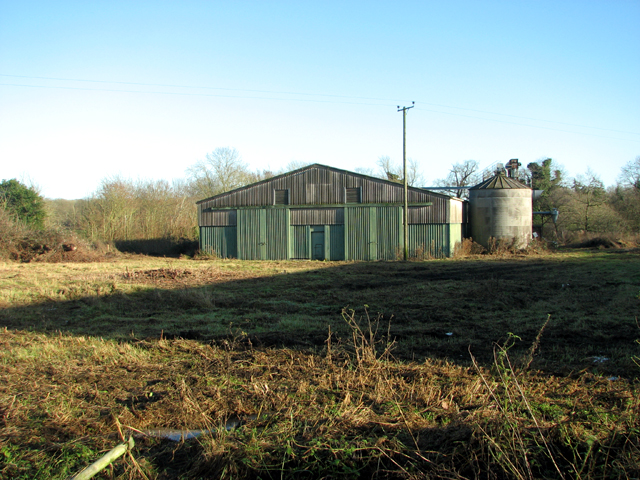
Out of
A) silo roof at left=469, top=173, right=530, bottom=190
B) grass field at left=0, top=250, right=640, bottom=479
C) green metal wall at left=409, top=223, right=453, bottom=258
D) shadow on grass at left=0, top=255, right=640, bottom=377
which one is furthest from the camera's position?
silo roof at left=469, top=173, right=530, bottom=190

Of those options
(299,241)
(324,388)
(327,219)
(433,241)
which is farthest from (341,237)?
(324,388)

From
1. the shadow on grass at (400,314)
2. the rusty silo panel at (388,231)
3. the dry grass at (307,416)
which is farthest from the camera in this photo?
the rusty silo panel at (388,231)

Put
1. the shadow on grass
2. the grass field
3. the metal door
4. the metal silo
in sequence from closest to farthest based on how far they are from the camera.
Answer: the grass field
the shadow on grass
the metal door
the metal silo

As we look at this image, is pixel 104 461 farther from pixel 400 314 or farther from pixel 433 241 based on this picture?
pixel 433 241

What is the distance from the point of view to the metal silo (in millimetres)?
31141

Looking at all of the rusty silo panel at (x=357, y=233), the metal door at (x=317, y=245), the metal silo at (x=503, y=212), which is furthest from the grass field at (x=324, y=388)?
the metal silo at (x=503, y=212)

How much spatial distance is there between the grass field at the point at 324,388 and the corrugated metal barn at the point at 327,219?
52.1ft

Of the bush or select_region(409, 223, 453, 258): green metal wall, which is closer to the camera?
select_region(409, 223, 453, 258): green metal wall

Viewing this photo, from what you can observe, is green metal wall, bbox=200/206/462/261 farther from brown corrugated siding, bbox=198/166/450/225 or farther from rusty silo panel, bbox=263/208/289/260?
brown corrugated siding, bbox=198/166/450/225

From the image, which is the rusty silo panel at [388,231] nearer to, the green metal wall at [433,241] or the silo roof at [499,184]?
the green metal wall at [433,241]

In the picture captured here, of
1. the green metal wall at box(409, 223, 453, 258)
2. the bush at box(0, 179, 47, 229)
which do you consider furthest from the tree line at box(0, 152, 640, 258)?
the green metal wall at box(409, 223, 453, 258)

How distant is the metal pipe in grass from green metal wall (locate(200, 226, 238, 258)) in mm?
26095

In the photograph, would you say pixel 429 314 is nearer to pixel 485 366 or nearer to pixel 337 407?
pixel 485 366

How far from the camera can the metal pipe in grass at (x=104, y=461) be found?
353cm
